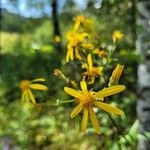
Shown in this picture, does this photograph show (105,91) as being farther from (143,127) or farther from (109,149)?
(143,127)

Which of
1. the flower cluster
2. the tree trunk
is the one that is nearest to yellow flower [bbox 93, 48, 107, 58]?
the flower cluster

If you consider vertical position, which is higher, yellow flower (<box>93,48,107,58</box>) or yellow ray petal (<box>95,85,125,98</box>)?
yellow flower (<box>93,48,107,58</box>)

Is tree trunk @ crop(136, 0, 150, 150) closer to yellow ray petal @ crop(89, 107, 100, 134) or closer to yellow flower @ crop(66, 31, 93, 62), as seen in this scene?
yellow flower @ crop(66, 31, 93, 62)

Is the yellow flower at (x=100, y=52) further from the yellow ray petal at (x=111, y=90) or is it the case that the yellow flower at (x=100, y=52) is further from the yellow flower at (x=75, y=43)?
the yellow ray petal at (x=111, y=90)

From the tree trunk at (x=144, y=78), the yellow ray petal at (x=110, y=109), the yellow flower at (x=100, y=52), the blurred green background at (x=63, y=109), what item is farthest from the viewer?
the tree trunk at (x=144, y=78)

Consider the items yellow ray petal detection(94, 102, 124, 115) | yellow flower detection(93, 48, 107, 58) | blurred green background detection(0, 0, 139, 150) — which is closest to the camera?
yellow ray petal detection(94, 102, 124, 115)

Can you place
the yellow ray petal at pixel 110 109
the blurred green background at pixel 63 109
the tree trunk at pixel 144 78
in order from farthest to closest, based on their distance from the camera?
1. the tree trunk at pixel 144 78
2. the blurred green background at pixel 63 109
3. the yellow ray petal at pixel 110 109

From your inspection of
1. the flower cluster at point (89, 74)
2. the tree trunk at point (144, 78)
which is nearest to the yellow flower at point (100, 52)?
the flower cluster at point (89, 74)

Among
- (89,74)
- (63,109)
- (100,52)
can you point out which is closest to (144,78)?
(63,109)
